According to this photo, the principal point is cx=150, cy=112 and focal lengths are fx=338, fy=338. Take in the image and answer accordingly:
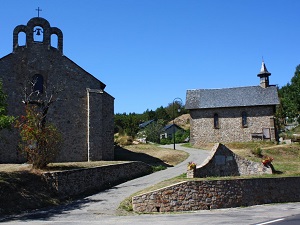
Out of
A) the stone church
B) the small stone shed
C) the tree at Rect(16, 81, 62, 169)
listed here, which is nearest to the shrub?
the tree at Rect(16, 81, 62, 169)

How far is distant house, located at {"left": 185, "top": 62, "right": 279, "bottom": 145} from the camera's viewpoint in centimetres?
4172

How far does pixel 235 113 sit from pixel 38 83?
2499cm

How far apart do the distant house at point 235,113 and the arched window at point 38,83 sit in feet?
70.4

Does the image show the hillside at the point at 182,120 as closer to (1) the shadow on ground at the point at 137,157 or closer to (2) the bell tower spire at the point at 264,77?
(2) the bell tower spire at the point at 264,77

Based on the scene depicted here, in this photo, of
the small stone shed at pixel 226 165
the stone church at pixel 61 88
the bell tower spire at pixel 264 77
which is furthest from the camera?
the bell tower spire at pixel 264 77

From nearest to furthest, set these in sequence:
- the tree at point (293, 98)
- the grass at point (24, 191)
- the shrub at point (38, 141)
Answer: the grass at point (24, 191), the shrub at point (38, 141), the tree at point (293, 98)

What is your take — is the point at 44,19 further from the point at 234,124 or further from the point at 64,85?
the point at 234,124

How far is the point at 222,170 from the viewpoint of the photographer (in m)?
22.4

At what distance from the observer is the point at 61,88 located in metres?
28.4

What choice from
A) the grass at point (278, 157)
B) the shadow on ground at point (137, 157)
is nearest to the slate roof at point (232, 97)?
the grass at point (278, 157)

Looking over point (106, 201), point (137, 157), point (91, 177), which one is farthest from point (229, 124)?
point (106, 201)

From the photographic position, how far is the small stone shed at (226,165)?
71.8 feet

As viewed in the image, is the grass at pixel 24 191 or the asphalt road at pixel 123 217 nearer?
the asphalt road at pixel 123 217

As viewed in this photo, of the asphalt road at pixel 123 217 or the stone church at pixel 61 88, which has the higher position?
the stone church at pixel 61 88
